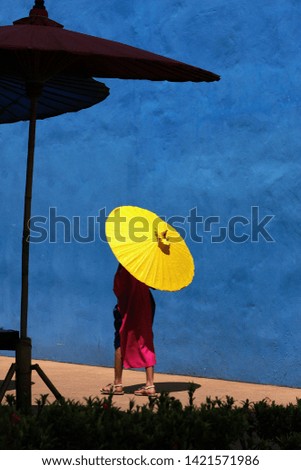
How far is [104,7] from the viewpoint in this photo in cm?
1117

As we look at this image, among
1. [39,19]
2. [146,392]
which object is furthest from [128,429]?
[146,392]

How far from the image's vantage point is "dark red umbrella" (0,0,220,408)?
5.78 metres

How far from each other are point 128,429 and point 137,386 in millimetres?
4671

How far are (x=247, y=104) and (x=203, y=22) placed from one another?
1068 mm

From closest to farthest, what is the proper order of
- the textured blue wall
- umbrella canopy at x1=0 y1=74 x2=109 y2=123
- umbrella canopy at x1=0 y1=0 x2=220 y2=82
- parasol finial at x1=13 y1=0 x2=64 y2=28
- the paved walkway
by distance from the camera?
umbrella canopy at x1=0 y1=0 x2=220 y2=82
parasol finial at x1=13 y1=0 x2=64 y2=28
umbrella canopy at x1=0 y1=74 x2=109 y2=123
the paved walkway
the textured blue wall

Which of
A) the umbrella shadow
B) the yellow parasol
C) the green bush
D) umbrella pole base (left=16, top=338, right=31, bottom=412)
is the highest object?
the yellow parasol

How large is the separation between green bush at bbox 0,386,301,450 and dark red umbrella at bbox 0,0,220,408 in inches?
48.2

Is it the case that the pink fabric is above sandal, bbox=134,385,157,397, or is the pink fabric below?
above

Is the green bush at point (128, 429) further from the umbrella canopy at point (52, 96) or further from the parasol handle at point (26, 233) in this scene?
the umbrella canopy at point (52, 96)

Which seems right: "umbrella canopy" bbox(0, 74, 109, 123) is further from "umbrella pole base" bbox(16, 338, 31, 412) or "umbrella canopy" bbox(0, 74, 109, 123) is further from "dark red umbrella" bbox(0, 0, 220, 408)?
"umbrella pole base" bbox(16, 338, 31, 412)

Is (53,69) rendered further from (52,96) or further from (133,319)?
(133,319)

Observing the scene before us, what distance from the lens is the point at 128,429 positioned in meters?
4.98

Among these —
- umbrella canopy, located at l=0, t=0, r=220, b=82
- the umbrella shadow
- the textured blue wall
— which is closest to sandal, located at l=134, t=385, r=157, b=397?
the umbrella shadow

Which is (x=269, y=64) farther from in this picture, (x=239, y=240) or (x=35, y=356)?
(x=35, y=356)
